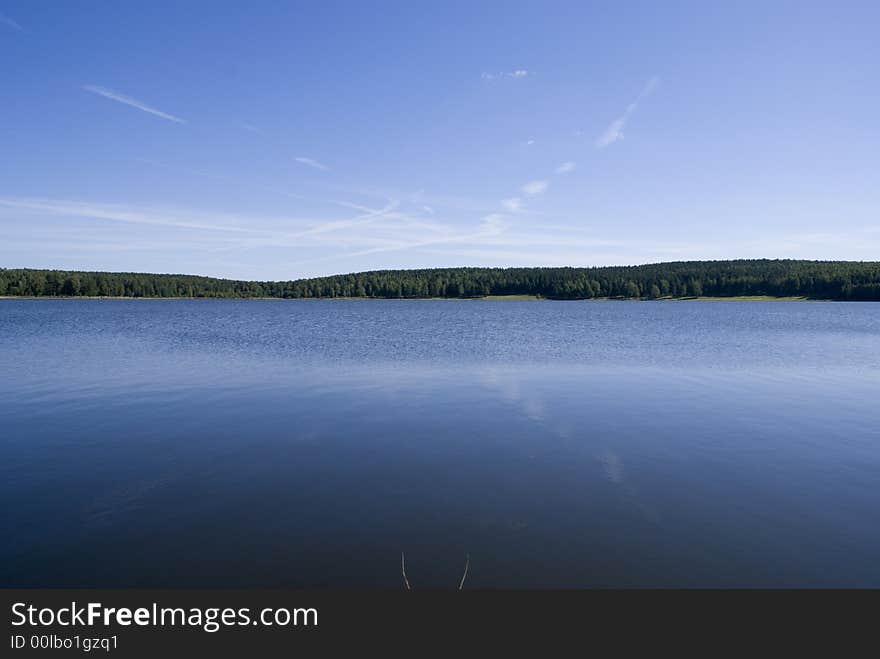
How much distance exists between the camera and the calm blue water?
866 centimetres

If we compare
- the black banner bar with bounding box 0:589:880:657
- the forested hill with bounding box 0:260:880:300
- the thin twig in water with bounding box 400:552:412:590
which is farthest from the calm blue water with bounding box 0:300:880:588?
the forested hill with bounding box 0:260:880:300

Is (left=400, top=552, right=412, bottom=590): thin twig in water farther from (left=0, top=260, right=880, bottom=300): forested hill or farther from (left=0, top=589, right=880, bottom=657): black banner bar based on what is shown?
(left=0, top=260, right=880, bottom=300): forested hill

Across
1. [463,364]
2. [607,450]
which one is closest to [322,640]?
[607,450]

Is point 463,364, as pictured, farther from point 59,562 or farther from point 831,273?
point 831,273

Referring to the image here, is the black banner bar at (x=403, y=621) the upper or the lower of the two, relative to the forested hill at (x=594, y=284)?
lower

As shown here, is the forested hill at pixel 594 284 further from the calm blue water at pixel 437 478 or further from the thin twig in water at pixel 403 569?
the thin twig in water at pixel 403 569

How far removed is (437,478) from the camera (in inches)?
493

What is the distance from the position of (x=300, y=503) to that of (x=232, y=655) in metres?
4.97

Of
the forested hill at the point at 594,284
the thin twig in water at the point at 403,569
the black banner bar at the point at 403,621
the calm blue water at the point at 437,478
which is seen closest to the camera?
the black banner bar at the point at 403,621

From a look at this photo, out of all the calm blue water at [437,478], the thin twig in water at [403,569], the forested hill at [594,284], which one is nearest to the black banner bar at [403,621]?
the thin twig in water at [403,569]

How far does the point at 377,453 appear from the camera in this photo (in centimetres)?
1450

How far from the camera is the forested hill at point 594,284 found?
158m

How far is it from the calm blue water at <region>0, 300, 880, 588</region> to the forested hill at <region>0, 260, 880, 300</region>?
156m

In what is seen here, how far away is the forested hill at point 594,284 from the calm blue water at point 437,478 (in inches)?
6160
